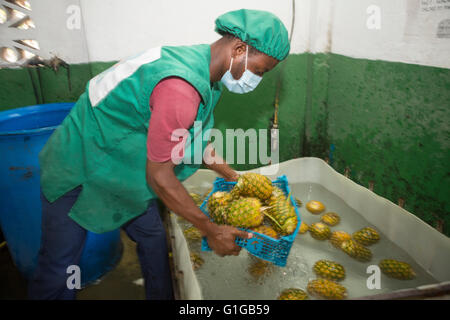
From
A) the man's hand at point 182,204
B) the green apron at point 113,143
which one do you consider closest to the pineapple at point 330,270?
the man's hand at point 182,204

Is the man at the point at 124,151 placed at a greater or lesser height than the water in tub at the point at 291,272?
greater

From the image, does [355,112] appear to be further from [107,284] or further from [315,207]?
[107,284]

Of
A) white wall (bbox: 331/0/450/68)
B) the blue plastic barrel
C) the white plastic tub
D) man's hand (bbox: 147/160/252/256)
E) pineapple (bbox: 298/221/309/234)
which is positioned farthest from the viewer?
pineapple (bbox: 298/221/309/234)

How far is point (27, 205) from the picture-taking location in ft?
6.09

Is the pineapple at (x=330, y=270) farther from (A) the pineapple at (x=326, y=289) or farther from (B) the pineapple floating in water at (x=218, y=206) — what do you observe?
(B) the pineapple floating in water at (x=218, y=206)

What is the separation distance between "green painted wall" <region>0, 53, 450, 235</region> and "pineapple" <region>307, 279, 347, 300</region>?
913mm

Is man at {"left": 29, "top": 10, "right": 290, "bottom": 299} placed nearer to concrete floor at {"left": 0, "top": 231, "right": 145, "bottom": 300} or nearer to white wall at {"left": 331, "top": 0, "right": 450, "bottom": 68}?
concrete floor at {"left": 0, "top": 231, "right": 145, "bottom": 300}

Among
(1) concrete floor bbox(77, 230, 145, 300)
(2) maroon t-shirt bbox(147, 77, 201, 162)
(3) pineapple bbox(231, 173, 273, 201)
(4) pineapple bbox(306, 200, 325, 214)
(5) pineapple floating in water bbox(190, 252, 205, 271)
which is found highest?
(2) maroon t-shirt bbox(147, 77, 201, 162)

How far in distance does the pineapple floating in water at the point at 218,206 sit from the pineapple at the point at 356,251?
95 cm

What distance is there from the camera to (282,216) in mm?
1610

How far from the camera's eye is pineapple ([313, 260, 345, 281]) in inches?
71.4

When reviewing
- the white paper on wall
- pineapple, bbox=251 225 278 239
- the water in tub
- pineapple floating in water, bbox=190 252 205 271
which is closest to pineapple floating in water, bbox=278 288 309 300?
the water in tub

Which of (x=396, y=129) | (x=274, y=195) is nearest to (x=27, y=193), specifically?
(x=274, y=195)

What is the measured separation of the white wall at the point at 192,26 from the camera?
7.13 feet
